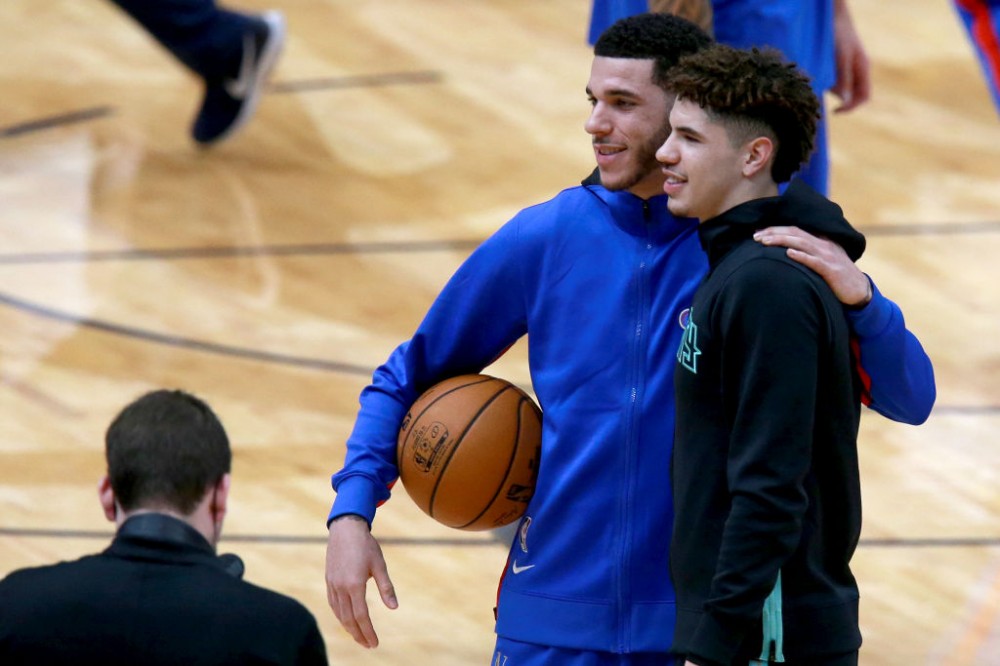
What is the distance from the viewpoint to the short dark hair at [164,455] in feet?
8.80

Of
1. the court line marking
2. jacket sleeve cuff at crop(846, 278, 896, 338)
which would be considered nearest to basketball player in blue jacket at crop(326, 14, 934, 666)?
jacket sleeve cuff at crop(846, 278, 896, 338)

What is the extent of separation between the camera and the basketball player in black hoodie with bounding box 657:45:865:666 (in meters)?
2.34

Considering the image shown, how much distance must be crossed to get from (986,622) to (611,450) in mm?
1849

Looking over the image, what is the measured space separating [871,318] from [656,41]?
24.5 inches

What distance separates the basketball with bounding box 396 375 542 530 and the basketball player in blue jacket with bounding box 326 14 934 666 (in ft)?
0.28

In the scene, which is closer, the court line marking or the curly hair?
the curly hair

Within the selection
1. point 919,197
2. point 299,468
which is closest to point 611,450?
point 299,468

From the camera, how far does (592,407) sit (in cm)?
286

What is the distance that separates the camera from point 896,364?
2.58 m

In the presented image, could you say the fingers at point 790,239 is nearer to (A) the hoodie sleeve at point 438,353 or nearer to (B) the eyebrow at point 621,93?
(B) the eyebrow at point 621,93

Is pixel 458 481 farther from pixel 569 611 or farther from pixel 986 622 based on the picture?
pixel 986 622

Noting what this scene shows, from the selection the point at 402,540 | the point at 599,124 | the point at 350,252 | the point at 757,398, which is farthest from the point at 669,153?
the point at 350,252

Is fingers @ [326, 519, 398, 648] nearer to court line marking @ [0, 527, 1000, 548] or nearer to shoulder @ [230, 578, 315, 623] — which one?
shoulder @ [230, 578, 315, 623]

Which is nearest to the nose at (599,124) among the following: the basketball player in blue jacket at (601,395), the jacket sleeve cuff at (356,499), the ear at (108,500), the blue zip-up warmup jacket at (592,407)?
the basketball player in blue jacket at (601,395)
